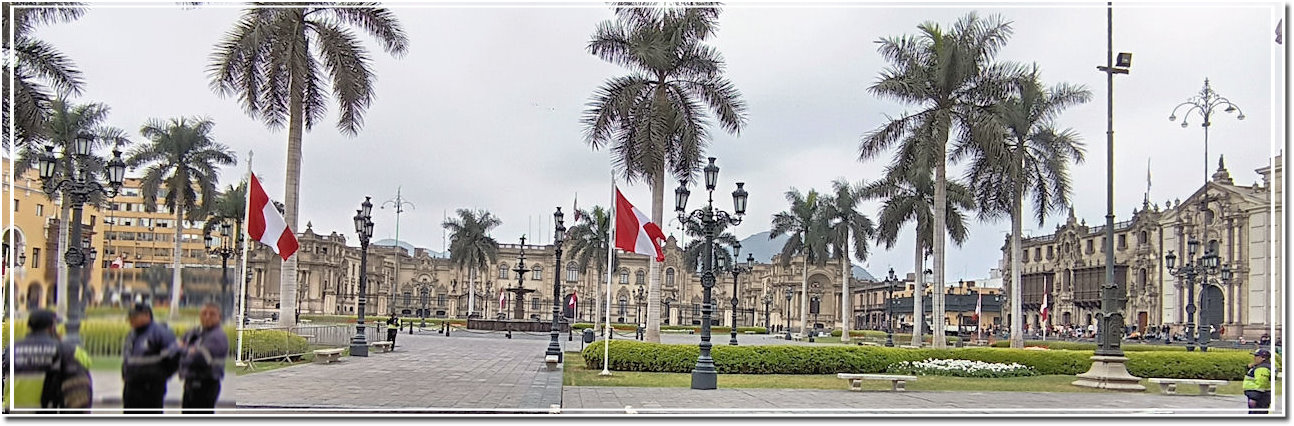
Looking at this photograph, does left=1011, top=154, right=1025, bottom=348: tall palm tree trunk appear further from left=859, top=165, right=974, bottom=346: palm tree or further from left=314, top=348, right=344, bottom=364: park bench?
left=314, top=348, right=344, bottom=364: park bench

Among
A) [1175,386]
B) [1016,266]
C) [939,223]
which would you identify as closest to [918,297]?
[1016,266]

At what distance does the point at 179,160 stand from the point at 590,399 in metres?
33.6

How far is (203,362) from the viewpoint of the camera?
6.48m

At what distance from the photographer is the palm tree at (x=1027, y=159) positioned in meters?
31.0

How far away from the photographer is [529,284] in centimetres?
12144

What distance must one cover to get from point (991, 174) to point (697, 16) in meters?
13.0

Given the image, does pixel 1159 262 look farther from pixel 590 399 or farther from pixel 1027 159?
pixel 590 399

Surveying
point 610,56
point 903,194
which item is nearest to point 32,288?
point 610,56

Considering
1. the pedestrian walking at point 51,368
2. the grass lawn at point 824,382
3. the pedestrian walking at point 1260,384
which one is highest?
the pedestrian walking at point 51,368

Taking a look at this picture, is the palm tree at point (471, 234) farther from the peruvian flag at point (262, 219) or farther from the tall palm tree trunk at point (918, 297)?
the peruvian flag at point (262, 219)

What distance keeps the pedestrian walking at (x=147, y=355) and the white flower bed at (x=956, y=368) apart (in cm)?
2052

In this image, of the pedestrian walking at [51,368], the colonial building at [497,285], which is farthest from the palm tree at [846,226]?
the colonial building at [497,285]

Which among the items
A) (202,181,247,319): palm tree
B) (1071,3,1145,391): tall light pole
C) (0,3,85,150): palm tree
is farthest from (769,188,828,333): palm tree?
(0,3,85,150): palm tree

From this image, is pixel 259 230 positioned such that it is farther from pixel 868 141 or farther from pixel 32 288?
pixel 868 141
